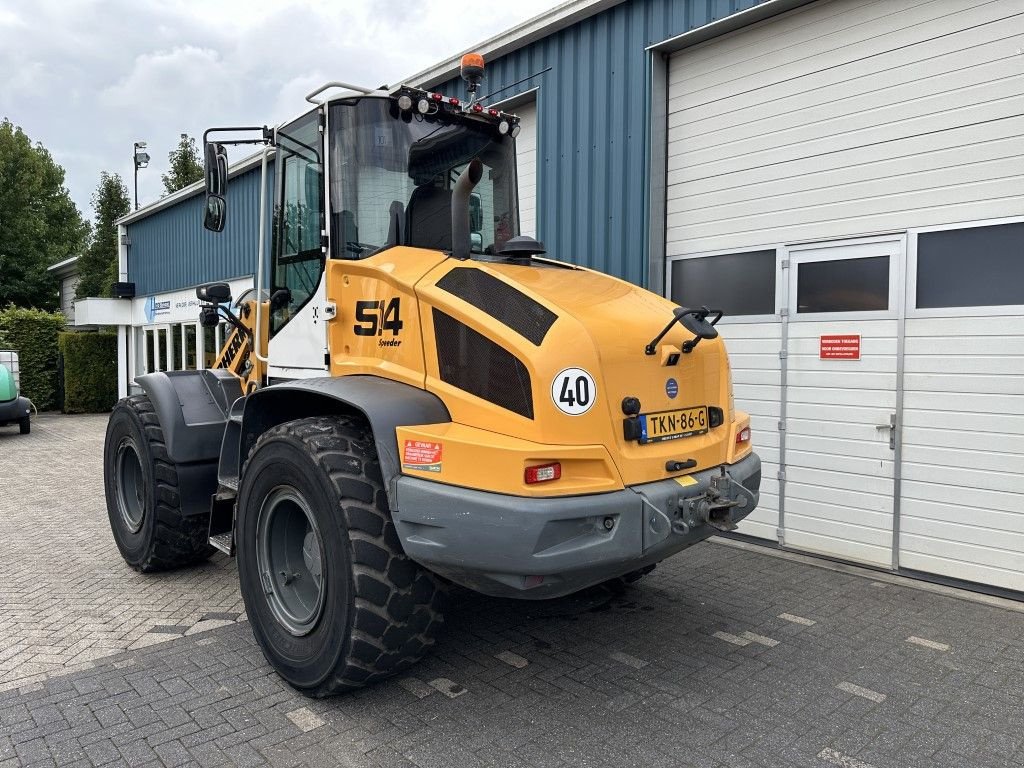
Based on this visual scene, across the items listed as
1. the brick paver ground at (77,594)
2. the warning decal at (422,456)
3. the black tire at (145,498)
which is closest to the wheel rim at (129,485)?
the black tire at (145,498)

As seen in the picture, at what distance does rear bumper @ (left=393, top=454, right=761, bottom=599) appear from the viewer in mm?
2959

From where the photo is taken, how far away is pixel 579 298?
3.63 metres

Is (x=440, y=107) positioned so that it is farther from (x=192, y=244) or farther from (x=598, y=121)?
(x=192, y=244)

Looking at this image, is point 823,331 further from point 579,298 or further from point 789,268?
point 579,298

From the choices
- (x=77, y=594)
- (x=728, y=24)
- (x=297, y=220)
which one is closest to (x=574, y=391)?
(x=297, y=220)

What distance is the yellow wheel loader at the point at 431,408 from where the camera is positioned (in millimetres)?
3080

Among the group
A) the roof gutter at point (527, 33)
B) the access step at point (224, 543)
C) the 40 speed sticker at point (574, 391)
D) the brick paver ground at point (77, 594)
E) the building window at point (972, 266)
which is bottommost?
the brick paver ground at point (77, 594)

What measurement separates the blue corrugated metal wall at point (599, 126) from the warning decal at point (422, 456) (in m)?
4.54

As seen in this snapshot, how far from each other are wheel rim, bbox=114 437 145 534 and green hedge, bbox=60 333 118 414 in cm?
1587

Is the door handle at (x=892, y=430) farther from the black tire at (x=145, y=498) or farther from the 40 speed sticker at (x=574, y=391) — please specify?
the black tire at (x=145, y=498)

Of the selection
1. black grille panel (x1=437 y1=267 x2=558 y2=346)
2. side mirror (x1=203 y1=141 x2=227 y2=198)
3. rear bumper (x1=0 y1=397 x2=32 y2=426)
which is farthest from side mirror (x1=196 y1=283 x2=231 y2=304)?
rear bumper (x1=0 y1=397 x2=32 y2=426)

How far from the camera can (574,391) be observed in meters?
3.13

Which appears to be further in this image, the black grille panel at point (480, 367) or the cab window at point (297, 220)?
the cab window at point (297, 220)

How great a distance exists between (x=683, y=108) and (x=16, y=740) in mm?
6754
